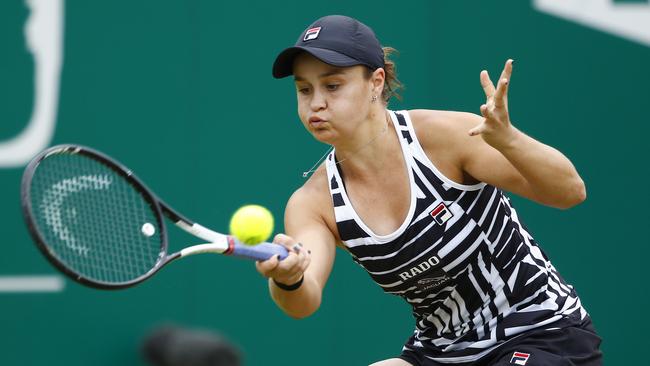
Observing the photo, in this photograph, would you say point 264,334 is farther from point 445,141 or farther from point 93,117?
point 445,141

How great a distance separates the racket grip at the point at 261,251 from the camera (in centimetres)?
309

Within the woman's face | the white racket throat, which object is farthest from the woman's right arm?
the woman's face

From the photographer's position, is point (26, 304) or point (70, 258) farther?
point (26, 304)

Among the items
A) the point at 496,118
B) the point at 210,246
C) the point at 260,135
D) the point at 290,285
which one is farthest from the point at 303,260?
the point at 260,135

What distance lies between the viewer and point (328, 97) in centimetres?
350

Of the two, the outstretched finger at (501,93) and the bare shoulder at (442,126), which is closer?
the outstretched finger at (501,93)

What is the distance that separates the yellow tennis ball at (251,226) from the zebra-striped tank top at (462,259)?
1.71 ft

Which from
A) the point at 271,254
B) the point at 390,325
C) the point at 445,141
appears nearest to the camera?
the point at 271,254

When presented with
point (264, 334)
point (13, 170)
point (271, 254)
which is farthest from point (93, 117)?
point (271, 254)

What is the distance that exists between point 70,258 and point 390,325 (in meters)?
2.56

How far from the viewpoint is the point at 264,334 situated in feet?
17.9

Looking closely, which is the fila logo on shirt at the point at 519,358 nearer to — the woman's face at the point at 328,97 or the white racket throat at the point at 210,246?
the woman's face at the point at 328,97

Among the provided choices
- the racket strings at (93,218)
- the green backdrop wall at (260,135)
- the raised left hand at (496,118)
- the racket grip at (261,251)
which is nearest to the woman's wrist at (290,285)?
the racket grip at (261,251)

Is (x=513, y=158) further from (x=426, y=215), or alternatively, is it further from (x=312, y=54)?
(x=312, y=54)
